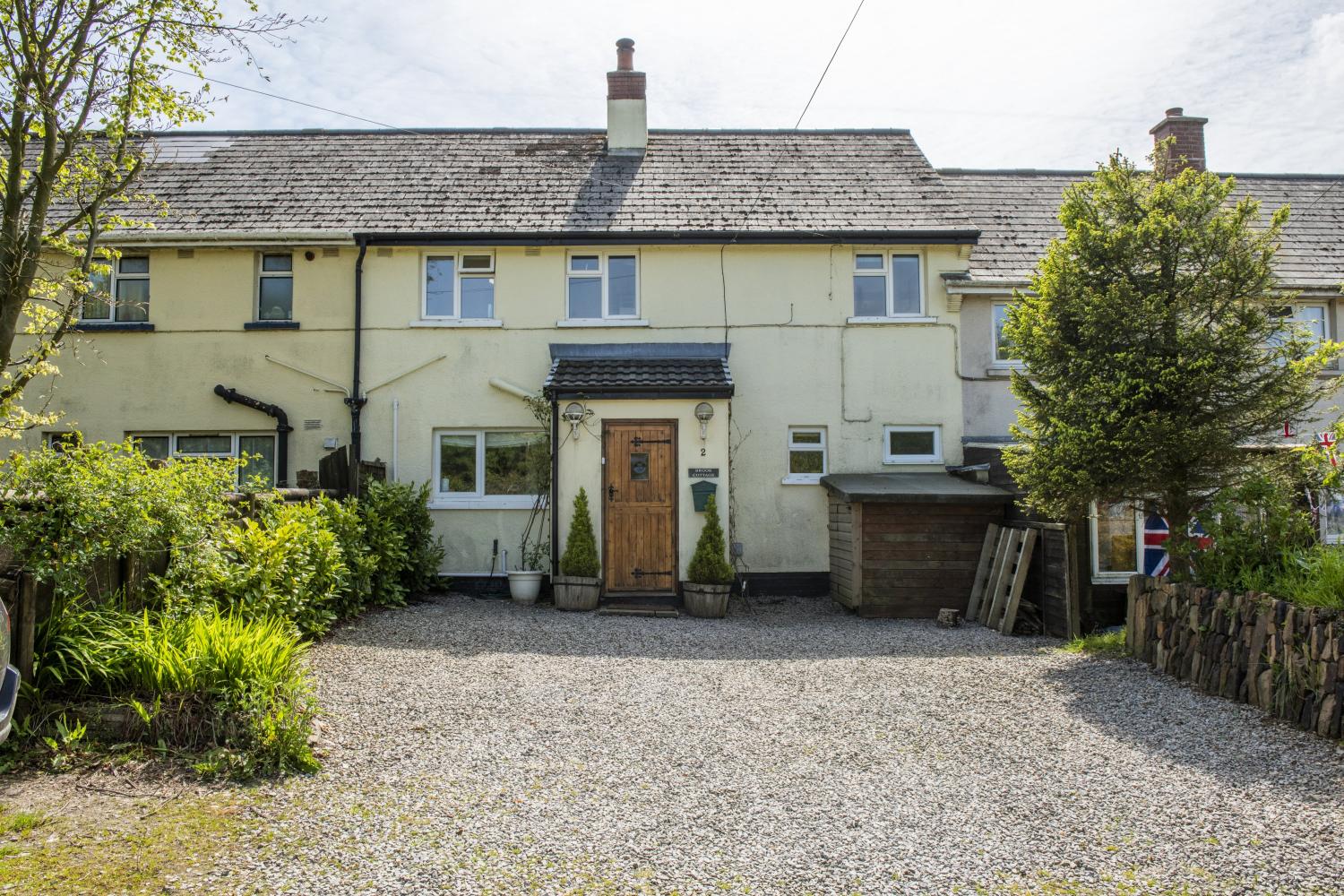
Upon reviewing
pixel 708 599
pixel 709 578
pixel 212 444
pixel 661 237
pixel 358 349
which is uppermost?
pixel 661 237

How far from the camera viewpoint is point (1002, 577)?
36.2ft

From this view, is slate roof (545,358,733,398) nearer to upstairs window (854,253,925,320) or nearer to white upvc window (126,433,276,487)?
upstairs window (854,253,925,320)

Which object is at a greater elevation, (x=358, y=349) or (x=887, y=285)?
(x=887, y=285)

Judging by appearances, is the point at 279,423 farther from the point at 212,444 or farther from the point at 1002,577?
the point at 1002,577

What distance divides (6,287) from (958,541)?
10.2 metres

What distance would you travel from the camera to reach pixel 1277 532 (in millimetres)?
7621

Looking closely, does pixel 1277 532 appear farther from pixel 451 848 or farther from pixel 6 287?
pixel 6 287

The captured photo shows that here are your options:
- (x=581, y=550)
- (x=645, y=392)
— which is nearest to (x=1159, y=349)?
(x=645, y=392)

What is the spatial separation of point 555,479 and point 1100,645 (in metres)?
6.88

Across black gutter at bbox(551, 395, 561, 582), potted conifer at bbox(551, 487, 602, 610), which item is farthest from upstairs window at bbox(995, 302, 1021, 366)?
potted conifer at bbox(551, 487, 602, 610)

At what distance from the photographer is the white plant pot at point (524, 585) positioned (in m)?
12.6

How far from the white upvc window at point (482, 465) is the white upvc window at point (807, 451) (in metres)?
3.69

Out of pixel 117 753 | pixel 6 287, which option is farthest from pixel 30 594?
pixel 6 287

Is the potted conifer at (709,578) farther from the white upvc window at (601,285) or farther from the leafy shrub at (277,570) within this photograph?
the leafy shrub at (277,570)
